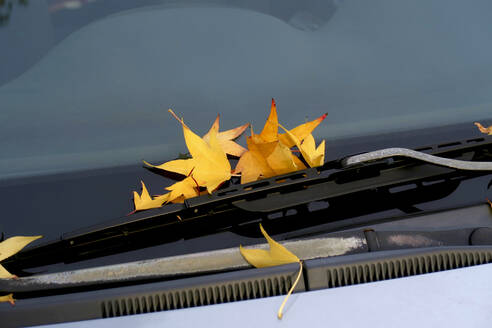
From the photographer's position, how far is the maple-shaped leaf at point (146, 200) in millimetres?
1349

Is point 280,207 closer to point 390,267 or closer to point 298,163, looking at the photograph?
point 298,163

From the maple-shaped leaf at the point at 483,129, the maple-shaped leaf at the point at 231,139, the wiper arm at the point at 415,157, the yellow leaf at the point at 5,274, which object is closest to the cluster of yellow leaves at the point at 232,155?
the maple-shaped leaf at the point at 231,139

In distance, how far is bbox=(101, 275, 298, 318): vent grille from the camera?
1.02 m

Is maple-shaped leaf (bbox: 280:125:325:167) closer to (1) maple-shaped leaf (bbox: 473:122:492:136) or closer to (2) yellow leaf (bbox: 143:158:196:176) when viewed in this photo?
(2) yellow leaf (bbox: 143:158:196:176)

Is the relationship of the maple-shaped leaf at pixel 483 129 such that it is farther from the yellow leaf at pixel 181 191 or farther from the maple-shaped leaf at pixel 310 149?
the yellow leaf at pixel 181 191

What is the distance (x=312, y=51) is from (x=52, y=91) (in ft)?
2.49

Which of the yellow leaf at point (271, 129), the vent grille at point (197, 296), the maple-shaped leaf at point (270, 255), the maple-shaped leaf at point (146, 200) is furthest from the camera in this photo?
the yellow leaf at point (271, 129)

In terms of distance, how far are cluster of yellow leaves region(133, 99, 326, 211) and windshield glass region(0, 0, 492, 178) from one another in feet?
0.12

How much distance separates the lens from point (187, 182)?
1395 millimetres

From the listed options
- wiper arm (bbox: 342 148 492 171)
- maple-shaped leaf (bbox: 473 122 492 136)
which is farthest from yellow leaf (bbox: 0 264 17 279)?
maple-shaped leaf (bbox: 473 122 492 136)

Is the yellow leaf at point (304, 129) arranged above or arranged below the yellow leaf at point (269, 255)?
above

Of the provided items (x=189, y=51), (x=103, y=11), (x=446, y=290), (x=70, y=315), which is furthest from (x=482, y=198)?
(x=103, y=11)

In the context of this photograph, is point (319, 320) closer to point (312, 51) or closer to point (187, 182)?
point (187, 182)

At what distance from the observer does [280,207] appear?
4.19 feet
